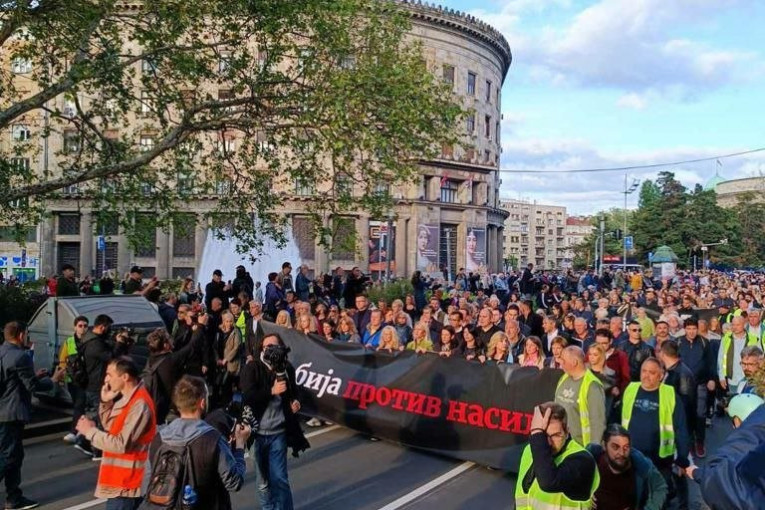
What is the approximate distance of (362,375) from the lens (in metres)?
10.1

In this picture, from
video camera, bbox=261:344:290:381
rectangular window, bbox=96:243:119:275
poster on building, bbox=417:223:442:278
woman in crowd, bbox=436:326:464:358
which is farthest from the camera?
rectangular window, bbox=96:243:119:275

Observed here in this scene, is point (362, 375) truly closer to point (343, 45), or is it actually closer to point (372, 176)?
point (372, 176)

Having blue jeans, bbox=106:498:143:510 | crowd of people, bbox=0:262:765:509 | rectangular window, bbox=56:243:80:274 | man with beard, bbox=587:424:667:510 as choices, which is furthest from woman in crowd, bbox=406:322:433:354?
rectangular window, bbox=56:243:80:274

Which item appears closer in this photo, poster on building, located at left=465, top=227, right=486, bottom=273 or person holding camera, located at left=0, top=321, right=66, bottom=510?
person holding camera, located at left=0, top=321, right=66, bottom=510

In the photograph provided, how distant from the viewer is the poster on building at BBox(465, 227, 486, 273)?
181ft

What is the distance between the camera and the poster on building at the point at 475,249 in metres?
55.1

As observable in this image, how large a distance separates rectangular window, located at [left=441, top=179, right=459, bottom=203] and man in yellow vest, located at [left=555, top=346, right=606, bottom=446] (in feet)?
180

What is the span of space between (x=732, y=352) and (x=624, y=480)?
6789 millimetres

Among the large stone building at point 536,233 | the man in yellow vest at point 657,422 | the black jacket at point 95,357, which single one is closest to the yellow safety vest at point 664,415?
the man in yellow vest at point 657,422

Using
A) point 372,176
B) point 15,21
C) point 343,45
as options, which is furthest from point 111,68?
point 372,176

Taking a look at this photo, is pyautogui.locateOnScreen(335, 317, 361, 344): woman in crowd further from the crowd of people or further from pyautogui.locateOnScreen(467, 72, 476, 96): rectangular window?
pyautogui.locateOnScreen(467, 72, 476, 96): rectangular window

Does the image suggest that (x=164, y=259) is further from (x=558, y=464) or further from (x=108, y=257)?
(x=558, y=464)

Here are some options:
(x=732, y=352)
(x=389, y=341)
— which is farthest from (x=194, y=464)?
(x=732, y=352)

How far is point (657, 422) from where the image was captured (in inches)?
245
